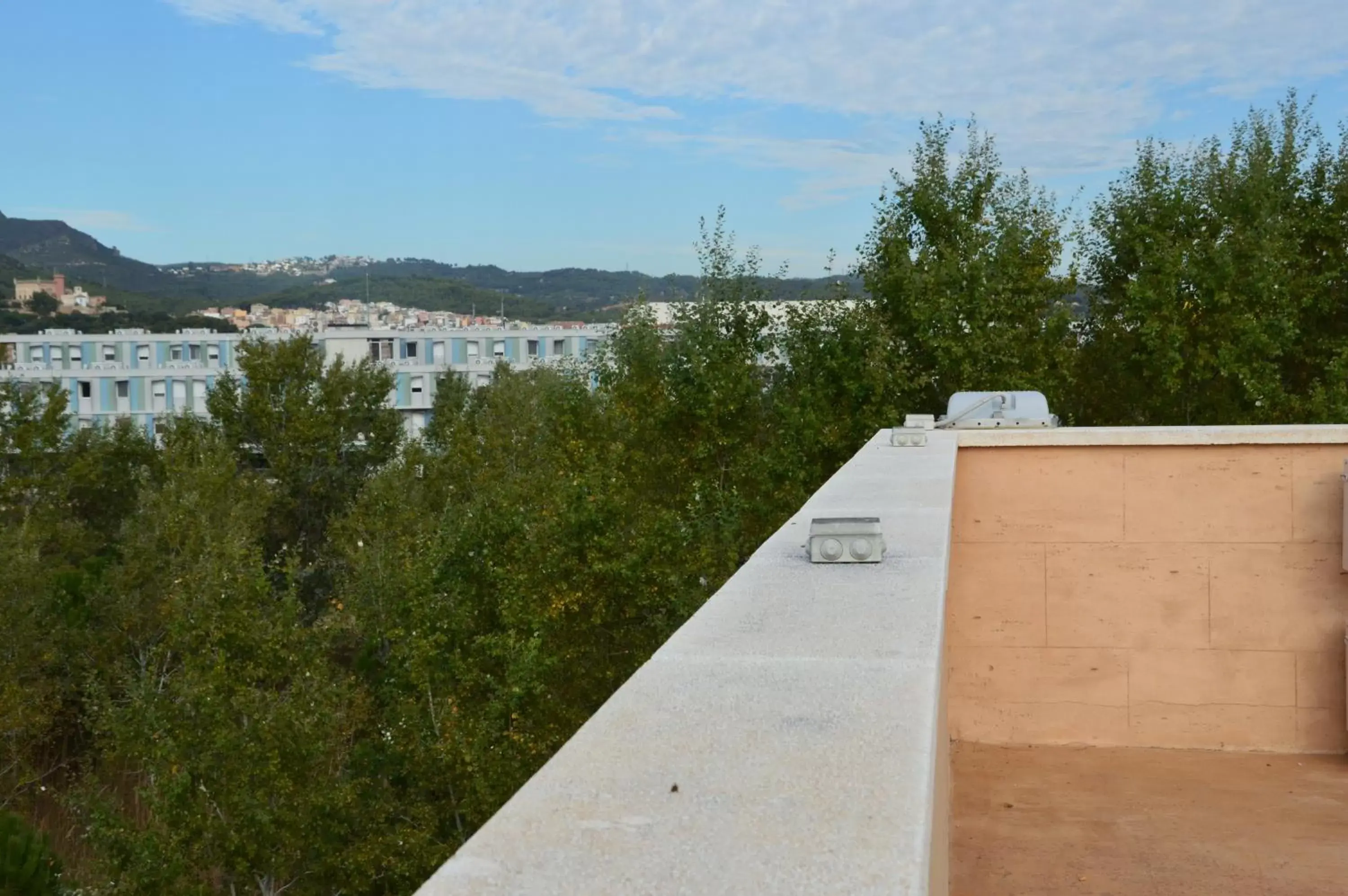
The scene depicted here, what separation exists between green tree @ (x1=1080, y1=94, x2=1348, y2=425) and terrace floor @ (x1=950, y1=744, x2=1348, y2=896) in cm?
1497

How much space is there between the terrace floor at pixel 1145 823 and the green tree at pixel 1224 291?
49.1 ft

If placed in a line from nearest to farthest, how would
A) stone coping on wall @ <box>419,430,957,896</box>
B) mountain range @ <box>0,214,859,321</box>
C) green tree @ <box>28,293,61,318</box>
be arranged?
stone coping on wall @ <box>419,430,957,896</box>, green tree @ <box>28,293,61,318</box>, mountain range @ <box>0,214,859,321</box>

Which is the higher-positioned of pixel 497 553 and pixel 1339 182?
pixel 1339 182

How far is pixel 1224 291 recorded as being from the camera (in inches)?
810

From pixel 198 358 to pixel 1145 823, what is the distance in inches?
2994

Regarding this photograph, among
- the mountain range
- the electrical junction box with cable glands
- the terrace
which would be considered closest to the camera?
the terrace

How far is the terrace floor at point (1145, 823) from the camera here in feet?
15.1

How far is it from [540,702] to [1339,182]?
1538 cm

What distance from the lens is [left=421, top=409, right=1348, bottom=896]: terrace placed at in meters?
1.48

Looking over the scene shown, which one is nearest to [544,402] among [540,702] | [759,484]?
[759,484]

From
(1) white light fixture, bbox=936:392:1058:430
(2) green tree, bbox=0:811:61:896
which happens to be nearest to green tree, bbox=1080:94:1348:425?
(1) white light fixture, bbox=936:392:1058:430

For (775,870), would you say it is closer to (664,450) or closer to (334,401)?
(664,450)

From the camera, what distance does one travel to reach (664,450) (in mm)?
23125

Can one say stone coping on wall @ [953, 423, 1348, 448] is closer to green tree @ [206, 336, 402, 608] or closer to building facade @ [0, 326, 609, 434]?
green tree @ [206, 336, 402, 608]
